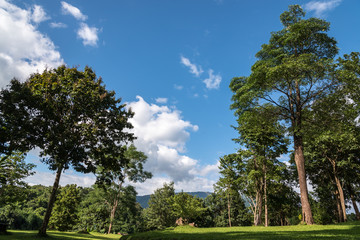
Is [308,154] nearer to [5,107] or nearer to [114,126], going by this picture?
[114,126]

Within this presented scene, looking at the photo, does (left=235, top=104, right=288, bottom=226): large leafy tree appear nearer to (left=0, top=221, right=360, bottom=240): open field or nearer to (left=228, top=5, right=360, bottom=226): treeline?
(left=228, top=5, right=360, bottom=226): treeline

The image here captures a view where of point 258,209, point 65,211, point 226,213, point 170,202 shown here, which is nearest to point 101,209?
point 65,211

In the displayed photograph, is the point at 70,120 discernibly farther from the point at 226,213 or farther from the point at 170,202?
the point at 226,213

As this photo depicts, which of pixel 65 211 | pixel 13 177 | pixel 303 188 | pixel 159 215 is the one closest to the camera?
pixel 303 188

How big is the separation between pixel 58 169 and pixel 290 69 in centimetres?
2249

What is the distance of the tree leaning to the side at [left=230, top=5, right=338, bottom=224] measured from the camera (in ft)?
54.9

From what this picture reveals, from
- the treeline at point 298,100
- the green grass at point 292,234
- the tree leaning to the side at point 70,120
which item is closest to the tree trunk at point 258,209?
the treeline at point 298,100

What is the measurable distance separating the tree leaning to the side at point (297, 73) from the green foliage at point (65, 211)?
44.8 meters

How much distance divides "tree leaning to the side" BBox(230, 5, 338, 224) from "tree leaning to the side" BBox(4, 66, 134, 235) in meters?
13.7

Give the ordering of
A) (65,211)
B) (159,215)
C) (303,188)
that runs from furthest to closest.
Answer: (159,215) < (65,211) < (303,188)

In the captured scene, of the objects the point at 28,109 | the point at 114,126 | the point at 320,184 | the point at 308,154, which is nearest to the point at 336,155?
the point at 308,154

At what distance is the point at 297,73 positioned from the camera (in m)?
17.1

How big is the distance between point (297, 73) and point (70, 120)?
1967cm

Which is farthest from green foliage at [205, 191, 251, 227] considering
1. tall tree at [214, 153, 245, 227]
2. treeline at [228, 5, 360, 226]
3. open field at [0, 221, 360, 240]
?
open field at [0, 221, 360, 240]
